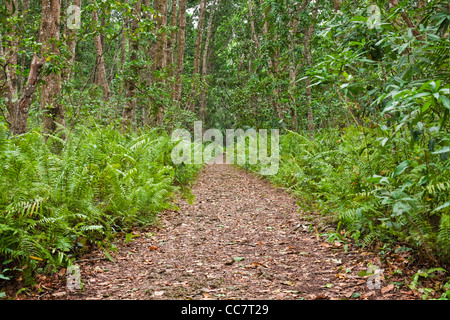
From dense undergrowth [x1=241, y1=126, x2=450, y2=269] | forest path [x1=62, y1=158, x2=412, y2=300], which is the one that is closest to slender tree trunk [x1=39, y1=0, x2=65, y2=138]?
forest path [x1=62, y1=158, x2=412, y2=300]

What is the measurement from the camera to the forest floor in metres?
3.04

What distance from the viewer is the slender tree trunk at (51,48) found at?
18.3ft

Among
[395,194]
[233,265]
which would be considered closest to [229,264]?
[233,265]

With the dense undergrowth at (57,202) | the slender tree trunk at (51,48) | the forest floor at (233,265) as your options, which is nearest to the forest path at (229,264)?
the forest floor at (233,265)

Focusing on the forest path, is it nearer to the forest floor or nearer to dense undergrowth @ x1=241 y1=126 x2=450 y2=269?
the forest floor

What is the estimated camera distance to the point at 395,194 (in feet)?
8.73

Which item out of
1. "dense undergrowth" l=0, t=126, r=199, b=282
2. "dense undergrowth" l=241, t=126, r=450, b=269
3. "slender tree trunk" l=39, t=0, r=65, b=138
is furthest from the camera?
"slender tree trunk" l=39, t=0, r=65, b=138

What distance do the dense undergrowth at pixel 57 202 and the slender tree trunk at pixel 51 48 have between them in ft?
2.61

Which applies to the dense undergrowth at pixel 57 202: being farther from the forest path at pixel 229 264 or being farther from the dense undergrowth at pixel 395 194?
the dense undergrowth at pixel 395 194

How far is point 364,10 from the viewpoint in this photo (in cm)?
391

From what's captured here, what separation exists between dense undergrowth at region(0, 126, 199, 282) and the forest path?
1.18 ft

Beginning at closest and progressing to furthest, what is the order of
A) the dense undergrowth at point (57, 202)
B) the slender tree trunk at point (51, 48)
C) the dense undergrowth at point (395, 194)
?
the dense undergrowth at point (395, 194) < the dense undergrowth at point (57, 202) < the slender tree trunk at point (51, 48)
